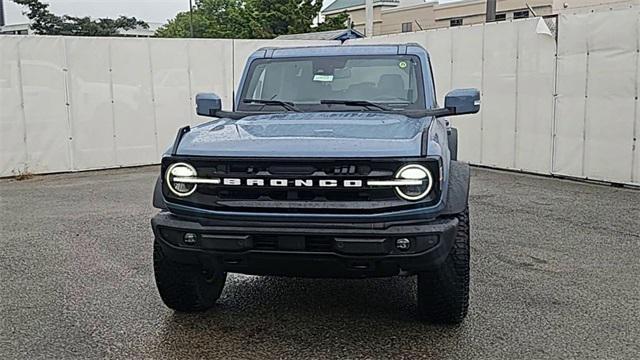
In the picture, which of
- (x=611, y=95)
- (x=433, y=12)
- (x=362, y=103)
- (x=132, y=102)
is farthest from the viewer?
(x=433, y=12)

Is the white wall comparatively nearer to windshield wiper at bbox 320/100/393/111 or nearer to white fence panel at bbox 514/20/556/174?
white fence panel at bbox 514/20/556/174

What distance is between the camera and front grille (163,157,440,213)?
3.50 metres

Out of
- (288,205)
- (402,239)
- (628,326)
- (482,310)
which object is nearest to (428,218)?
(402,239)

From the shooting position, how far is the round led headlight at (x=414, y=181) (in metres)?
3.50

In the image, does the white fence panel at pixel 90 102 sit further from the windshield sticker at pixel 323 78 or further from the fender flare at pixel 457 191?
the fender flare at pixel 457 191

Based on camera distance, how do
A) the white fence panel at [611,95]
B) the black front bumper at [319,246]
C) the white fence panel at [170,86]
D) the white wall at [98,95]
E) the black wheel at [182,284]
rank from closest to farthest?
1. the black front bumper at [319,246]
2. the black wheel at [182,284]
3. the white fence panel at [611,95]
4. the white wall at [98,95]
5. the white fence panel at [170,86]

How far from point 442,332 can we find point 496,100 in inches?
329

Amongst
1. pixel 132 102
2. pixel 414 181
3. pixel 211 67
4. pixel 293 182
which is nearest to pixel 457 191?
pixel 414 181

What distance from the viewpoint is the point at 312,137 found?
3.79 meters

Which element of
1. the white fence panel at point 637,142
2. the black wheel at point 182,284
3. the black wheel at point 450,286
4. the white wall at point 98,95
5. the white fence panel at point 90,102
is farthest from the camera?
the white fence panel at point 90,102

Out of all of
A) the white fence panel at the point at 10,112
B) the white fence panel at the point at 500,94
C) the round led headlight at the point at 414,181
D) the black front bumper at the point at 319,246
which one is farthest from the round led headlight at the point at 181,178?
the white fence panel at the point at 10,112

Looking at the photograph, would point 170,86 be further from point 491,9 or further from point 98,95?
point 491,9

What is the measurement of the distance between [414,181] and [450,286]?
80 centimetres

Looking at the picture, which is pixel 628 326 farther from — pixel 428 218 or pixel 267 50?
pixel 267 50
